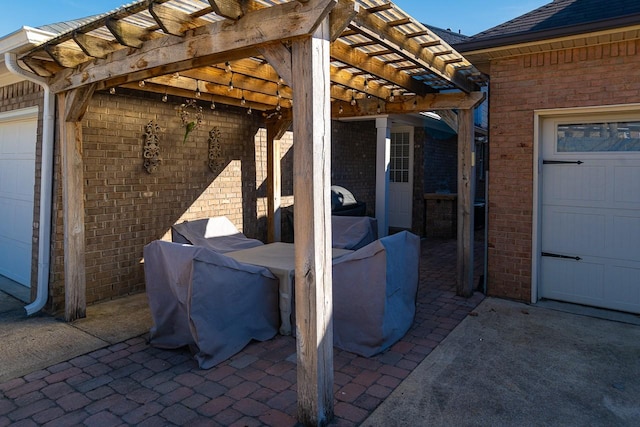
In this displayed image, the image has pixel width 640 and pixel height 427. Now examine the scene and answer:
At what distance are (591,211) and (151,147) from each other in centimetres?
528

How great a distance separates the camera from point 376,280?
378cm

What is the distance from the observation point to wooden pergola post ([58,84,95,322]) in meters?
4.36

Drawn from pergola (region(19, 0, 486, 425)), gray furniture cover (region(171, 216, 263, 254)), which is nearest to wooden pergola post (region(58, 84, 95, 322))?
pergola (region(19, 0, 486, 425))

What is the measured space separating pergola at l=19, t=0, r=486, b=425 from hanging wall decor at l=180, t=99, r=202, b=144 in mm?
334

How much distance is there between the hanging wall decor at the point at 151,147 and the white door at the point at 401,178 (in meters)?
6.13

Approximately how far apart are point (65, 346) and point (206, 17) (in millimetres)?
3078

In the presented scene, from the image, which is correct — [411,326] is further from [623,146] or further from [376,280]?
[623,146]

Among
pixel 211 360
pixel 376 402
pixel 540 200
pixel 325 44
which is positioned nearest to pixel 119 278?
pixel 211 360

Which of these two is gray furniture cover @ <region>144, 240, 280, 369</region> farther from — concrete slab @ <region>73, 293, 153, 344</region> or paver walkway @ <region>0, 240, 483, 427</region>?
concrete slab @ <region>73, 293, 153, 344</region>

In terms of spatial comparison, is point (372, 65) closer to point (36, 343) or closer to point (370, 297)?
point (370, 297)

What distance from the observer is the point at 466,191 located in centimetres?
541

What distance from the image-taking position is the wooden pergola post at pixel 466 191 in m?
5.39

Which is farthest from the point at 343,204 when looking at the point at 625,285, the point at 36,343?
the point at 36,343

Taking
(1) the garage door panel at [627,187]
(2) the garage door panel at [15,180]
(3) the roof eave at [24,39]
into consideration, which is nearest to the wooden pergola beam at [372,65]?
(1) the garage door panel at [627,187]
